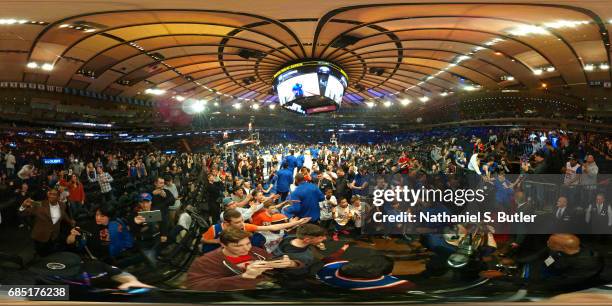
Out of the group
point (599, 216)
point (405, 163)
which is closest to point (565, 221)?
point (599, 216)

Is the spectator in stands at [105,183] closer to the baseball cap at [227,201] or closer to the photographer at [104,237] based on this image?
the photographer at [104,237]

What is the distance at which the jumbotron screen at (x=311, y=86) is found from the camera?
127 cm

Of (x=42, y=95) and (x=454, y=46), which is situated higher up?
(x=454, y=46)

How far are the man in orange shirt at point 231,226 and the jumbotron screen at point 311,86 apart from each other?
0.51 metres

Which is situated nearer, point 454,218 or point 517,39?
point 517,39

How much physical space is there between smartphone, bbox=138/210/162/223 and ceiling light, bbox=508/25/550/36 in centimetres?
168

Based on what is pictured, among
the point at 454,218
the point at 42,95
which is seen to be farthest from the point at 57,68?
the point at 454,218

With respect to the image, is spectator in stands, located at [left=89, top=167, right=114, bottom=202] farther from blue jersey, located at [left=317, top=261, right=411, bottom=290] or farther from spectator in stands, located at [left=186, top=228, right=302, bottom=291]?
blue jersey, located at [left=317, top=261, right=411, bottom=290]

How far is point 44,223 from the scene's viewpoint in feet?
4.28

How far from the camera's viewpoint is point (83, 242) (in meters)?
1.32

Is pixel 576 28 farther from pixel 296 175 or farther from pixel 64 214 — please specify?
pixel 64 214

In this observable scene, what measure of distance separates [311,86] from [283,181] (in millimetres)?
436

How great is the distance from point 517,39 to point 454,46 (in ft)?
0.77

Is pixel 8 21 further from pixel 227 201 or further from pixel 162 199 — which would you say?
pixel 227 201
